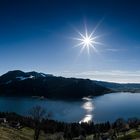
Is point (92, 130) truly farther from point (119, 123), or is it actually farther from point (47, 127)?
point (47, 127)

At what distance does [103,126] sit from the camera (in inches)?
5979

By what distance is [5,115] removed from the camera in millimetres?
191375

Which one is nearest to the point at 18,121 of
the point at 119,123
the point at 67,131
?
the point at 67,131

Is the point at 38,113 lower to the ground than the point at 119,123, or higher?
higher

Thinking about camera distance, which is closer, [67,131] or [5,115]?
[67,131]

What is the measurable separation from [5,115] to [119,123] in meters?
95.3

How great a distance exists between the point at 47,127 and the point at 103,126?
35.3 meters

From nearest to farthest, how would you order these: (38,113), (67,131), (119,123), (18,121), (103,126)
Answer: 1. (38,113)
2. (67,131)
3. (119,123)
4. (103,126)
5. (18,121)

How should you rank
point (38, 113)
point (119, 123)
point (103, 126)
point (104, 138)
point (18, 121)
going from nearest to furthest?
1. point (38, 113)
2. point (104, 138)
3. point (119, 123)
4. point (103, 126)
5. point (18, 121)

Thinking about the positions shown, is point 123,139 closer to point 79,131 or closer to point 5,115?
point 79,131

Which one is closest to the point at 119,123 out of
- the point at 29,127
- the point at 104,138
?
the point at 104,138

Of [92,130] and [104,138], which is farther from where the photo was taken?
[92,130]

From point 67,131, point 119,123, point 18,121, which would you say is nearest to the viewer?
point 67,131

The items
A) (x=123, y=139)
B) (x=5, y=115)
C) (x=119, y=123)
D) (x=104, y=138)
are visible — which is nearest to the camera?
(x=123, y=139)
